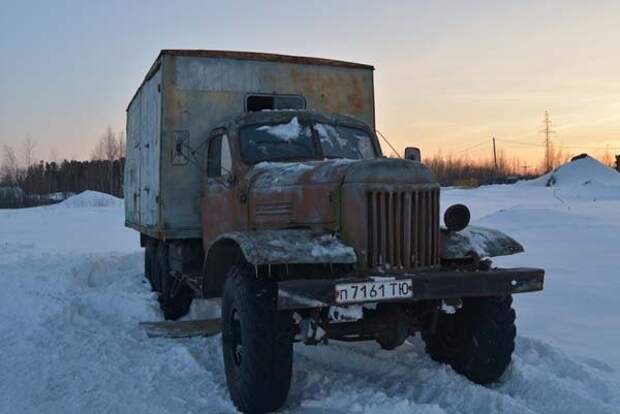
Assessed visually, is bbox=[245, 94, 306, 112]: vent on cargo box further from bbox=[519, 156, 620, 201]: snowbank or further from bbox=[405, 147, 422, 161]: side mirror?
bbox=[519, 156, 620, 201]: snowbank

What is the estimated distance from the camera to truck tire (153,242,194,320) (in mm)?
8797

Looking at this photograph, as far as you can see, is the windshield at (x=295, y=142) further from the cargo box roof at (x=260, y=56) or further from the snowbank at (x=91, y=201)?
the snowbank at (x=91, y=201)

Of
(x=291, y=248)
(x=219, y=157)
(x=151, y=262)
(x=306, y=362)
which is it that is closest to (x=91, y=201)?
(x=151, y=262)

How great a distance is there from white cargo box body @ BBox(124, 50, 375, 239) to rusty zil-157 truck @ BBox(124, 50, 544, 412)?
2 centimetres

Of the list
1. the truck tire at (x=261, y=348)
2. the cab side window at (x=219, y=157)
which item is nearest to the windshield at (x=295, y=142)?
the cab side window at (x=219, y=157)

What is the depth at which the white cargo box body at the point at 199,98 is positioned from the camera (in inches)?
307

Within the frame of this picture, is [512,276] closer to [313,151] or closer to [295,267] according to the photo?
[295,267]

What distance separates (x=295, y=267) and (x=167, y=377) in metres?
1.51

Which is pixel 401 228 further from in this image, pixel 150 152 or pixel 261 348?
pixel 150 152

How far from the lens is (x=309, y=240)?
4980mm

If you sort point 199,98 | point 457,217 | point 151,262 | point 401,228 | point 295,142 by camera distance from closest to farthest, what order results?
point 401,228
point 457,217
point 295,142
point 199,98
point 151,262

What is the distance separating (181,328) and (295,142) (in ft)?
7.82

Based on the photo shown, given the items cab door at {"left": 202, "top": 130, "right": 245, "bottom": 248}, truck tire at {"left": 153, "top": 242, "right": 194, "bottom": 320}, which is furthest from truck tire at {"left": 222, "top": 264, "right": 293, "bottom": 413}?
truck tire at {"left": 153, "top": 242, "right": 194, "bottom": 320}

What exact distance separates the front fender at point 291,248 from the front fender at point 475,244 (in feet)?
3.10
